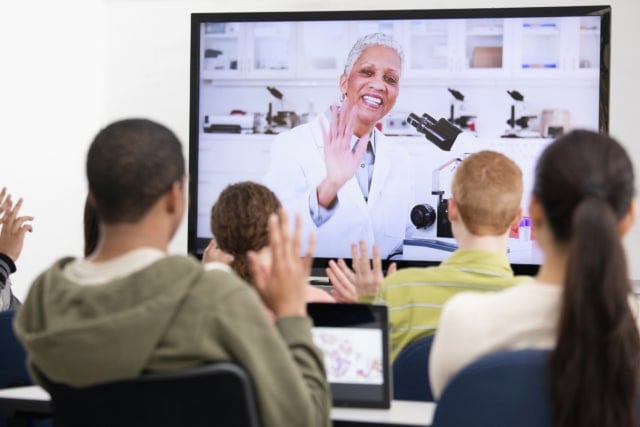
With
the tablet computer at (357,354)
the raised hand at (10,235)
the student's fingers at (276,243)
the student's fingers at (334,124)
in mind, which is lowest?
the tablet computer at (357,354)

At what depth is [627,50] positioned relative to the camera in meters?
4.72

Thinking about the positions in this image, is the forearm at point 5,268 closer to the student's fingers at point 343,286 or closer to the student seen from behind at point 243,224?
the student seen from behind at point 243,224

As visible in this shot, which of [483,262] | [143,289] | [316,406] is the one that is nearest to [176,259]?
[143,289]

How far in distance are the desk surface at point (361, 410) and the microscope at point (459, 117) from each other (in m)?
2.92

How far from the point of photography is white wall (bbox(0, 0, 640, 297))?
517cm

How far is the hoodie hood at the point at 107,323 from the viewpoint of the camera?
1388 millimetres

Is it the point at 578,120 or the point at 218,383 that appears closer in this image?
the point at 218,383

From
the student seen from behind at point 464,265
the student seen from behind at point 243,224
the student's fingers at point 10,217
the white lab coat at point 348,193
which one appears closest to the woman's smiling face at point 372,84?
the white lab coat at point 348,193

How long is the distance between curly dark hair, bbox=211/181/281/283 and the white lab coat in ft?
7.66

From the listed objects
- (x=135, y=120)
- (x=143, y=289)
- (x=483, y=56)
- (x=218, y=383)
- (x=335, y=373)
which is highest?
(x=483, y=56)

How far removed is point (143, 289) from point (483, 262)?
1.17m

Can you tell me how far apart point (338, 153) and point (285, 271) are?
11.2 feet

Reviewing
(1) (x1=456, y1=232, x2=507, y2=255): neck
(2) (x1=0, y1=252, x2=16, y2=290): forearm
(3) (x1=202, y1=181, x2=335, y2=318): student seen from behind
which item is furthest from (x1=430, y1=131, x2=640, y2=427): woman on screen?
(2) (x1=0, y1=252, x2=16, y2=290): forearm

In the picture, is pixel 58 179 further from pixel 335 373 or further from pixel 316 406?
pixel 316 406
